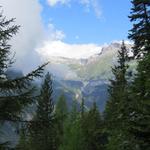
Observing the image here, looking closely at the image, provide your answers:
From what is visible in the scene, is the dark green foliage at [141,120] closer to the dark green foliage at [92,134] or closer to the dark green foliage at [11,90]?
the dark green foliage at [11,90]

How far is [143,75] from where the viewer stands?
1867 centimetres

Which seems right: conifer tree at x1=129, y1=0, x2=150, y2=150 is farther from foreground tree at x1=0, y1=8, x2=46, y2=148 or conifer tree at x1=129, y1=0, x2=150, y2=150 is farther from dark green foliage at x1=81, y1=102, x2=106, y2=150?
dark green foliage at x1=81, y1=102, x2=106, y2=150

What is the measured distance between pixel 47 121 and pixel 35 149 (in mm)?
58097

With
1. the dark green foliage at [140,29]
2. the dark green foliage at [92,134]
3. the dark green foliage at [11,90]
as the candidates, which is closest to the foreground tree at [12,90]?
the dark green foliage at [11,90]

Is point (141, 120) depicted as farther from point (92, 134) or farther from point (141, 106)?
point (92, 134)

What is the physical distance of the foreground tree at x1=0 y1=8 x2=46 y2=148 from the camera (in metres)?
15.2

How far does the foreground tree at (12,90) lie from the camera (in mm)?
15165

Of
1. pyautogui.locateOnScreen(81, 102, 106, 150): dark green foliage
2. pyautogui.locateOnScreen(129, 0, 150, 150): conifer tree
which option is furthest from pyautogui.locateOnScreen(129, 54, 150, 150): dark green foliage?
pyautogui.locateOnScreen(81, 102, 106, 150): dark green foliage

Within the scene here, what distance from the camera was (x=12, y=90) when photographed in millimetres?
15633

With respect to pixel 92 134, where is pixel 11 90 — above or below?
above

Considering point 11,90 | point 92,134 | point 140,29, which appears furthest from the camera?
Result: point 92,134

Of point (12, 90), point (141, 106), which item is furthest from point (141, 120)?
point (12, 90)

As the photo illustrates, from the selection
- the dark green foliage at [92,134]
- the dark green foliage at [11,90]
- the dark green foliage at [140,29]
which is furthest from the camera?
the dark green foliage at [92,134]

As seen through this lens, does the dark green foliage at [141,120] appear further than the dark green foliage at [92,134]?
No
